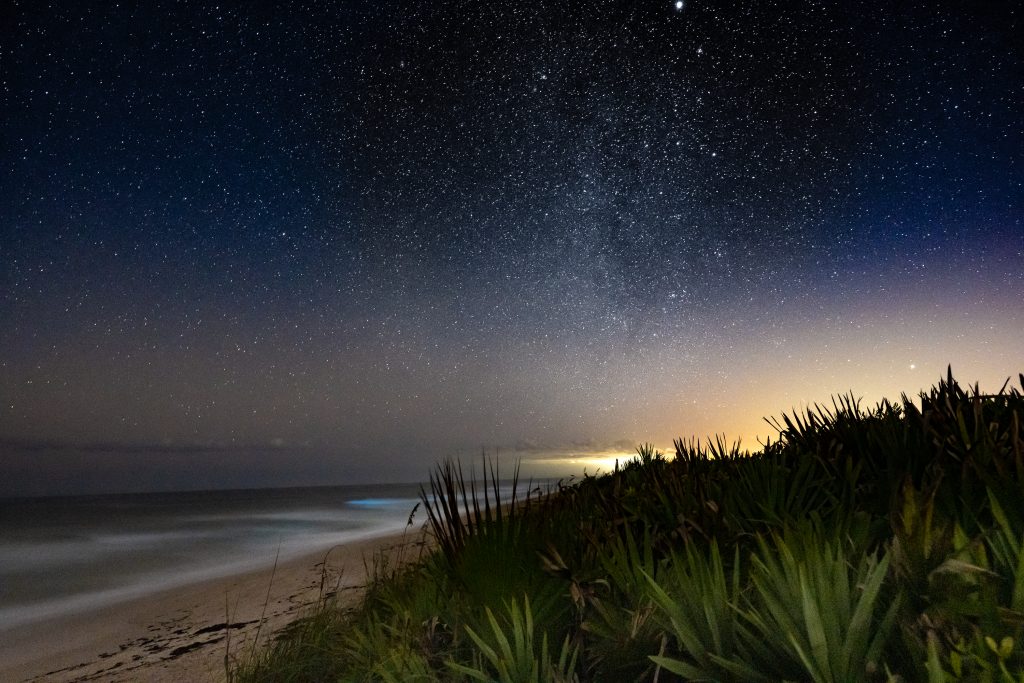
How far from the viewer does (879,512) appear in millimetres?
2797

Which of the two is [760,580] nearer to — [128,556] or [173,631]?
[173,631]

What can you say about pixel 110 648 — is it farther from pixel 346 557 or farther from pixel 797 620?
pixel 797 620

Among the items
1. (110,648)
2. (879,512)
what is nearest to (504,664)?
(879,512)

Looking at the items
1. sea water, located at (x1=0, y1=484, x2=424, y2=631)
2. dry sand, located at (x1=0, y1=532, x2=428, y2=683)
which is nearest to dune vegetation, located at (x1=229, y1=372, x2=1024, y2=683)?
dry sand, located at (x1=0, y1=532, x2=428, y2=683)

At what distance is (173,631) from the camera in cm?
881

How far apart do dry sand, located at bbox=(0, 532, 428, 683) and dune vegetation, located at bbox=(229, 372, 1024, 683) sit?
2.26 metres

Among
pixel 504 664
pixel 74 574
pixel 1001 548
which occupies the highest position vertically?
pixel 1001 548

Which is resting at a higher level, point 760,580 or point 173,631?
point 760,580

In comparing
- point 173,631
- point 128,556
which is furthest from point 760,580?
point 128,556

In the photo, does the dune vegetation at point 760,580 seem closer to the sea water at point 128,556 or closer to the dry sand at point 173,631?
the dry sand at point 173,631

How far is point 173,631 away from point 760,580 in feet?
31.2

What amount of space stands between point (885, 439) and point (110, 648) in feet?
32.4

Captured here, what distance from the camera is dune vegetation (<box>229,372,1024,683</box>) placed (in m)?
1.63

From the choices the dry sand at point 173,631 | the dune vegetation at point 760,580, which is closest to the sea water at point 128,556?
the dry sand at point 173,631
